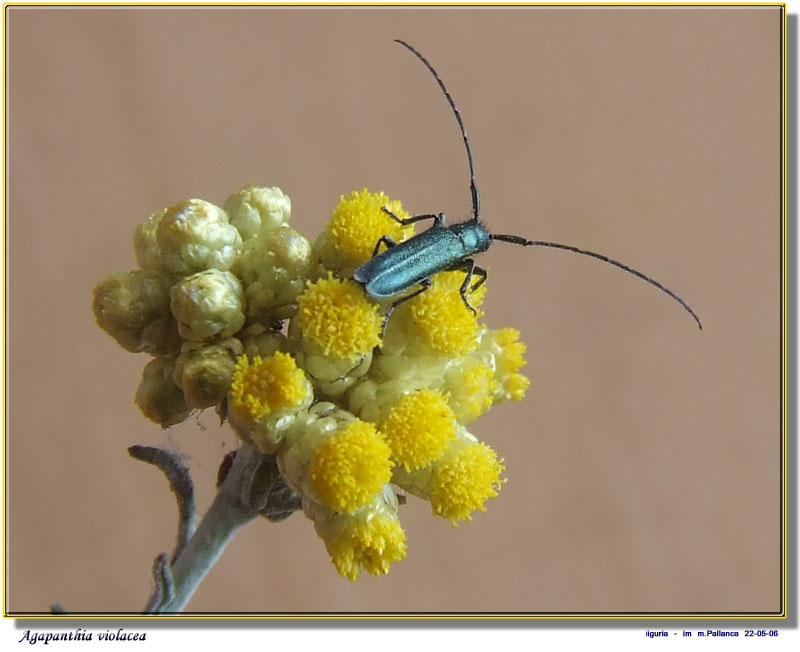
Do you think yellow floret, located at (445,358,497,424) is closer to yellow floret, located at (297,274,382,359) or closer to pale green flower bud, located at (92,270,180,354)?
yellow floret, located at (297,274,382,359)

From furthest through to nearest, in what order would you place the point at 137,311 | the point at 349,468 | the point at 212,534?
the point at 212,534, the point at 137,311, the point at 349,468

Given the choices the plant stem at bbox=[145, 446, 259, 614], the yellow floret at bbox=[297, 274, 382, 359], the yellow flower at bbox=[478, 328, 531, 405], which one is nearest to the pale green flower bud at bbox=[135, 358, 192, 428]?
the plant stem at bbox=[145, 446, 259, 614]

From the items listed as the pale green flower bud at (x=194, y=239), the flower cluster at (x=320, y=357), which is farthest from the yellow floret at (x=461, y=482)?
the pale green flower bud at (x=194, y=239)

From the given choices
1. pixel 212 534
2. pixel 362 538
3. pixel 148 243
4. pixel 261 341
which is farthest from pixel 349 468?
pixel 148 243

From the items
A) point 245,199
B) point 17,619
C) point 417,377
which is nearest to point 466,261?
point 417,377

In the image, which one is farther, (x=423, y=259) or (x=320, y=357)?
(x=423, y=259)

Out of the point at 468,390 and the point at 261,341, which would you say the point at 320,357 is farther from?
the point at 468,390

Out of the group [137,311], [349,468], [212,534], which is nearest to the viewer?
[349,468]
